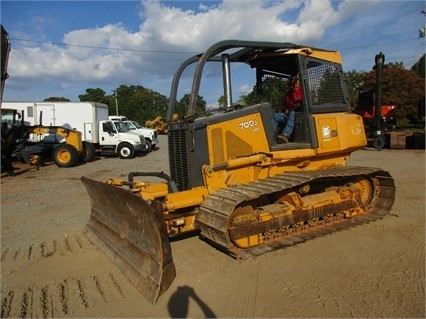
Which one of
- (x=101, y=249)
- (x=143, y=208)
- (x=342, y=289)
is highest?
(x=143, y=208)

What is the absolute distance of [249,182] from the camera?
5328mm

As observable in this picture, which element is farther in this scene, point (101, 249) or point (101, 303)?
point (101, 249)

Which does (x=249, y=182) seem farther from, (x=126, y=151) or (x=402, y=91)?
(x=402, y=91)

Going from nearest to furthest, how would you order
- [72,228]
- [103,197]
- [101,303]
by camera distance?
[101,303] → [103,197] → [72,228]

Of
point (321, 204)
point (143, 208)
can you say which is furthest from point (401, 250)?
point (143, 208)

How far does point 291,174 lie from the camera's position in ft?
18.1

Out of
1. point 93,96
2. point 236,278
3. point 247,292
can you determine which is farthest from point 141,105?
point 247,292

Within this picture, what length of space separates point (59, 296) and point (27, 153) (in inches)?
566

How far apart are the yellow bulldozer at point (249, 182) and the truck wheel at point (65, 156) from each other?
37.4 feet

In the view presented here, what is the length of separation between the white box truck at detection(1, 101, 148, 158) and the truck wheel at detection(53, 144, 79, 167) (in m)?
2.64

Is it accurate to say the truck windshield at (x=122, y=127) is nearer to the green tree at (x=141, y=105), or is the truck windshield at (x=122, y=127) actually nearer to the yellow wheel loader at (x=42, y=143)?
the yellow wheel loader at (x=42, y=143)

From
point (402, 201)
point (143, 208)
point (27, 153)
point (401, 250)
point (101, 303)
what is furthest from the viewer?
point (27, 153)

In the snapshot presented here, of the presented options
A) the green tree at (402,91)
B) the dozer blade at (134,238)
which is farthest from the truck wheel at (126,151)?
the green tree at (402,91)

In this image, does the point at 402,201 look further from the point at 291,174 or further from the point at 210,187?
the point at 210,187
